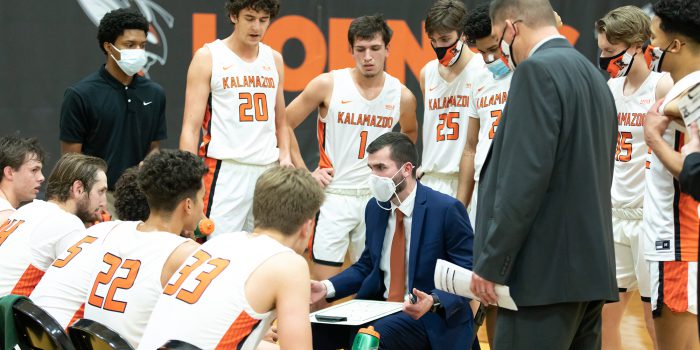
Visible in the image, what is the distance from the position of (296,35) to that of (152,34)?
53.3 inches

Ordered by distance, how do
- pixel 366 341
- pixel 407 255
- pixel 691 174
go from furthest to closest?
pixel 407 255
pixel 366 341
pixel 691 174

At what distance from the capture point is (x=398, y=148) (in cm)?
491

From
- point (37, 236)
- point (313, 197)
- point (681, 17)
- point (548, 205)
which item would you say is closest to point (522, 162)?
point (548, 205)

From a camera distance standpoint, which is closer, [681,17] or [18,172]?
[681,17]

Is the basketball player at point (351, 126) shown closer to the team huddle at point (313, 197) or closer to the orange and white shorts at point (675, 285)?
the team huddle at point (313, 197)

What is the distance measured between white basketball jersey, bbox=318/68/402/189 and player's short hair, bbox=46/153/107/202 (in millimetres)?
2006

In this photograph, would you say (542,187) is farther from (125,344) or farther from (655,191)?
(125,344)

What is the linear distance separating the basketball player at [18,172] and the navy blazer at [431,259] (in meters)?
1.87

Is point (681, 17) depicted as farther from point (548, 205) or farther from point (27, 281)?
point (27, 281)

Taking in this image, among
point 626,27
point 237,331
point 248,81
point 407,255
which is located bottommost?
point 407,255

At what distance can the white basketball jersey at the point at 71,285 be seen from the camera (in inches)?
152

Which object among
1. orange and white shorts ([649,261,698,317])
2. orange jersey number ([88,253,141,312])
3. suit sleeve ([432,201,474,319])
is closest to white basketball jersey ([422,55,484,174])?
suit sleeve ([432,201,474,319])

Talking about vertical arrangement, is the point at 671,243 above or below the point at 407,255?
above

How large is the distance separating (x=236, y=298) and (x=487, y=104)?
306 centimetres
